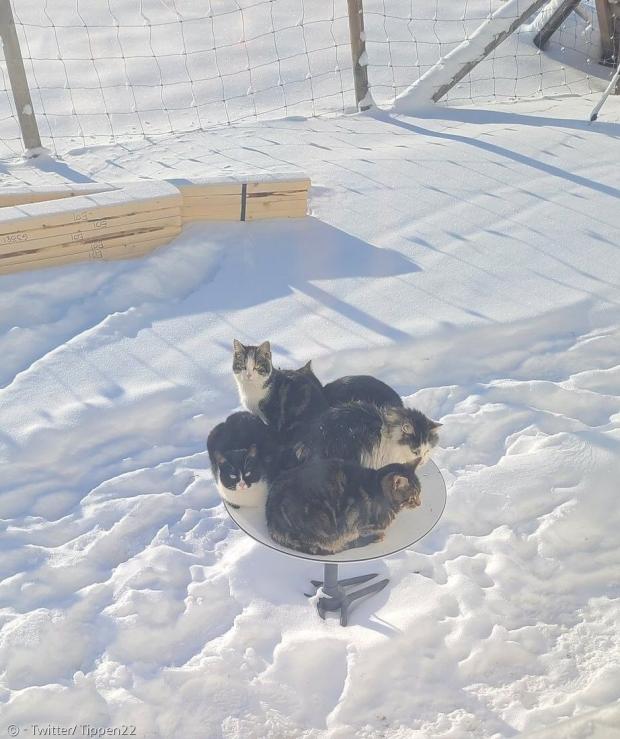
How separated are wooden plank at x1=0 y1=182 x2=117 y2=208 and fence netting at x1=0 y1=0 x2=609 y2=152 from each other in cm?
243

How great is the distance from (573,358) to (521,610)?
78.0 inches

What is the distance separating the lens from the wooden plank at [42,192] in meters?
6.15

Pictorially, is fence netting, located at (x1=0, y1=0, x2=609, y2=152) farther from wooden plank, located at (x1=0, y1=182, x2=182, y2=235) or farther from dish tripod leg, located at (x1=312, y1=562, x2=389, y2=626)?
dish tripod leg, located at (x1=312, y1=562, x2=389, y2=626)

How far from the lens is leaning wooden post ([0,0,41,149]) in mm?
7281

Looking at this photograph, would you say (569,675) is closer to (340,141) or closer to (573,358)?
(573,358)

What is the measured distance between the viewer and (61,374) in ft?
16.0

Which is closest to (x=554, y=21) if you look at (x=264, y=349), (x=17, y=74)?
(x=17, y=74)

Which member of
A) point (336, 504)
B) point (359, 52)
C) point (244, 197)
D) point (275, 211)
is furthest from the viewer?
point (359, 52)

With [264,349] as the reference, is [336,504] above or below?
below

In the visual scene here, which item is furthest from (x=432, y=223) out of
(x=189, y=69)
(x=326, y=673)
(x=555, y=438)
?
(x=189, y=69)

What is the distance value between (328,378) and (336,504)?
1.98 metres

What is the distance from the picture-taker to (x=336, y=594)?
3.47 metres

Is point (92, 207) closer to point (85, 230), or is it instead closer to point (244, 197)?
point (85, 230)

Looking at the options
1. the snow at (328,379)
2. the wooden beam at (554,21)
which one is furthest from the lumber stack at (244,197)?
the wooden beam at (554,21)
